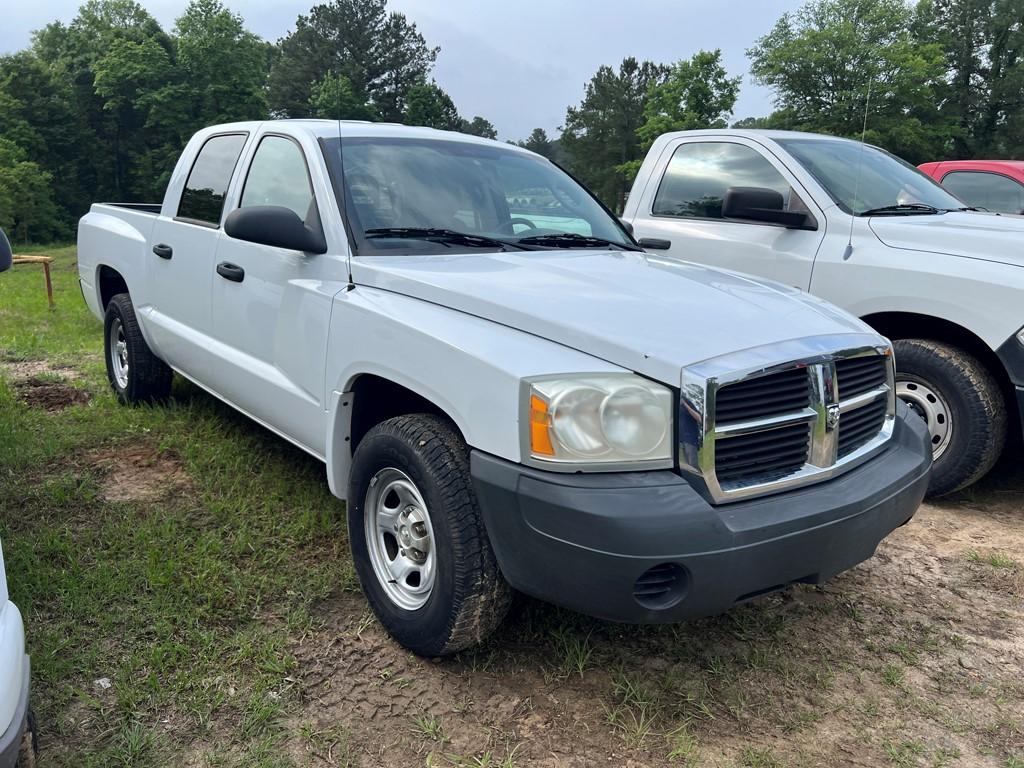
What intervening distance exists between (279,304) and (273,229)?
0.41m

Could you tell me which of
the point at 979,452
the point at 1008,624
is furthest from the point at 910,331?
the point at 1008,624

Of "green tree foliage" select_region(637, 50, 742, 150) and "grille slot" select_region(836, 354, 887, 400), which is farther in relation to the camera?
"green tree foliage" select_region(637, 50, 742, 150)

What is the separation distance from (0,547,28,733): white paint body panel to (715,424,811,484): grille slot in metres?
1.73

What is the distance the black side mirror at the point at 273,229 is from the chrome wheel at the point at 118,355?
2733 millimetres

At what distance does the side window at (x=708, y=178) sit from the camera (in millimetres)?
4906

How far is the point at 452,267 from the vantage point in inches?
114

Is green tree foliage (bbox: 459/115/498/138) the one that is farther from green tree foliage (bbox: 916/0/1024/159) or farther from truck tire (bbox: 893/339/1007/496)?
green tree foliage (bbox: 916/0/1024/159)

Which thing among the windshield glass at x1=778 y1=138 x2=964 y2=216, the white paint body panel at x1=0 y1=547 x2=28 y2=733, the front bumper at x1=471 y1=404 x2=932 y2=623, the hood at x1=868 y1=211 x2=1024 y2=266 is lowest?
the white paint body panel at x1=0 y1=547 x2=28 y2=733

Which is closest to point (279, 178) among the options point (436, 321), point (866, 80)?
point (436, 321)

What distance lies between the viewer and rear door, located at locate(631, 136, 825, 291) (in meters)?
4.63

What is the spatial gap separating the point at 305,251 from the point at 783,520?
2041mm

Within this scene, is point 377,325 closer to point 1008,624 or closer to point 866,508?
point 866,508

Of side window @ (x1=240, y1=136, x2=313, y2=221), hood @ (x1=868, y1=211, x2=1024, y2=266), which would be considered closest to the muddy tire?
side window @ (x1=240, y1=136, x2=313, y2=221)

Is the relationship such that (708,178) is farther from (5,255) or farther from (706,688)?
(5,255)
